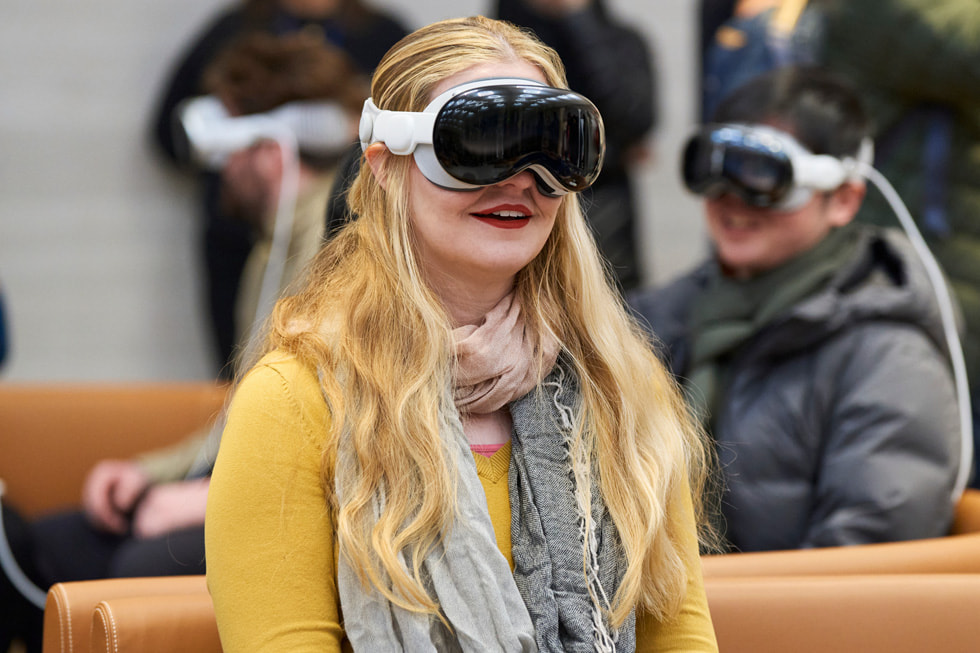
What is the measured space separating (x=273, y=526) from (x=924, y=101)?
2.03 metres

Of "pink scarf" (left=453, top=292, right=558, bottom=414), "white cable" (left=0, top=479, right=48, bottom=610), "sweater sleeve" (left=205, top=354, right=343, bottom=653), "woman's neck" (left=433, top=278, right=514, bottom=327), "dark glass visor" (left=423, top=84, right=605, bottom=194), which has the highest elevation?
"dark glass visor" (left=423, top=84, right=605, bottom=194)

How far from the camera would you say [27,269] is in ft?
13.9

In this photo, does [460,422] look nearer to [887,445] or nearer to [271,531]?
[271,531]

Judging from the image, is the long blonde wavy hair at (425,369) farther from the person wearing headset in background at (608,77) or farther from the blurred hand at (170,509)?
the person wearing headset in background at (608,77)

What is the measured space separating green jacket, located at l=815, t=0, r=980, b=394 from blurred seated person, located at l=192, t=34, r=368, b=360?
122 centimetres

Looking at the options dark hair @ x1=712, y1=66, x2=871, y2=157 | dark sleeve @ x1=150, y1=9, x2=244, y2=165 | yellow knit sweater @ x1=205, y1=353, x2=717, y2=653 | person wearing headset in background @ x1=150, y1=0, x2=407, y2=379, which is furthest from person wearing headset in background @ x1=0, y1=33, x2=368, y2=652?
dark sleeve @ x1=150, y1=9, x2=244, y2=165

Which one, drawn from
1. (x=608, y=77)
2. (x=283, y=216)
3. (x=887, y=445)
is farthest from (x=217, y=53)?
(x=887, y=445)

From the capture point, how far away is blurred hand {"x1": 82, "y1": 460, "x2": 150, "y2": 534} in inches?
89.4

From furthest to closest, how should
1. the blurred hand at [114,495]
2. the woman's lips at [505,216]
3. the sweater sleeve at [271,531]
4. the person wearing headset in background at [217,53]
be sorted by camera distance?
the person wearing headset in background at [217,53], the blurred hand at [114,495], the woman's lips at [505,216], the sweater sleeve at [271,531]

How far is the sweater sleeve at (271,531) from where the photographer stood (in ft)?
3.73

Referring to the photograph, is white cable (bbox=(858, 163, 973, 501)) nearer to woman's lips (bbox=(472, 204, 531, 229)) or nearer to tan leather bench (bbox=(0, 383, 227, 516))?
woman's lips (bbox=(472, 204, 531, 229))

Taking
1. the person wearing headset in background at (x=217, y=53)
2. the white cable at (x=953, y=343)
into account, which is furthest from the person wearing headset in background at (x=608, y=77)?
the person wearing headset in background at (x=217, y=53)

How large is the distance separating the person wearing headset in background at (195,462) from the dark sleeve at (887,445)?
3.11ft

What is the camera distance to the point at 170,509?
Result: 219cm
